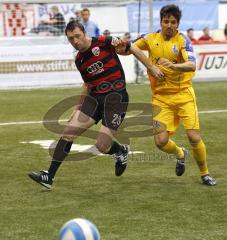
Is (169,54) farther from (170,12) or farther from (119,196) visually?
(119,196)

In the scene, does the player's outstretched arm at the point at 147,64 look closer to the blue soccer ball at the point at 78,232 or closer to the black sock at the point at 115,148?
the black sock at the point at 115,148

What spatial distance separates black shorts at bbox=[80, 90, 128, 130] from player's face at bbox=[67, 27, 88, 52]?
0.64m

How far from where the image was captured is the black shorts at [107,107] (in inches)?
327

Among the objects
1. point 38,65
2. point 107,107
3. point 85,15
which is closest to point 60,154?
point 107,107

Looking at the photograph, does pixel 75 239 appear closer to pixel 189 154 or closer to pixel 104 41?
pixel 104 41

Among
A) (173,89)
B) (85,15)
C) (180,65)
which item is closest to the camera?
(180,65)

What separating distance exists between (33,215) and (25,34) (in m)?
17.6

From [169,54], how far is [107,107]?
37.4 inches

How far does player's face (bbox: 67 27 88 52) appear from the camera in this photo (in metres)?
7.93

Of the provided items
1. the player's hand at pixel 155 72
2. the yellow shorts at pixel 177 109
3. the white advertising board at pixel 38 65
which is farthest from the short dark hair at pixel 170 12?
the white advertising board at pixel 38 65

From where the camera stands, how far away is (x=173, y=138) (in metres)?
11.8

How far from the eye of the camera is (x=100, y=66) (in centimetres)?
821

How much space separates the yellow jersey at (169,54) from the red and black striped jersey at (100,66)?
0.41m

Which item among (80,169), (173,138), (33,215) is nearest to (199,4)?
(173,138)
